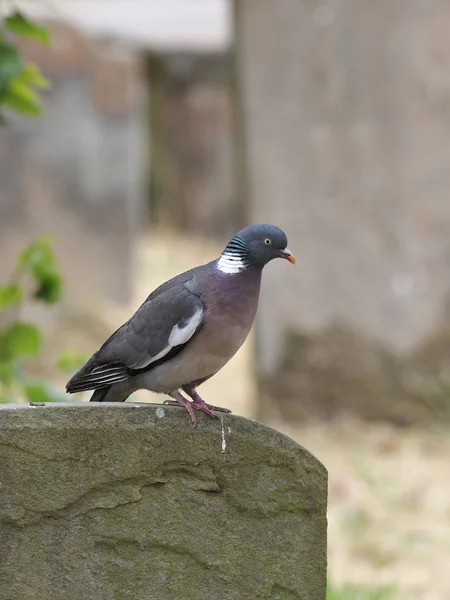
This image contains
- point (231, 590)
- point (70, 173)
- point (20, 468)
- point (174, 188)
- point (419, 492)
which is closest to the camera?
point (20, 468)

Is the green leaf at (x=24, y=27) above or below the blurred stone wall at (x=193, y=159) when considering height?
below

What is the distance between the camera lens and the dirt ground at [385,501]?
357 centimetres

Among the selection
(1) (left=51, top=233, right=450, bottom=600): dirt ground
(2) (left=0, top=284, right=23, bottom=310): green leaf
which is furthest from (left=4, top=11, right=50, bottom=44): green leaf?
(1) (left=51, top=233, right=450, bottom=600): dirt ground

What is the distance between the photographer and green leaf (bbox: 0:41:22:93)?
8.75ft

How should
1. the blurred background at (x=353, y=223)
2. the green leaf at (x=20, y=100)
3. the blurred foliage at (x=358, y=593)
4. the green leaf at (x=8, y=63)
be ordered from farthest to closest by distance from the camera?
the blurred background at (x=353, y=223)
the blurred foliage at (x=358, y=593)
the green leaf at (x=20, y=100)
the green leaf at (x=8, y=63)

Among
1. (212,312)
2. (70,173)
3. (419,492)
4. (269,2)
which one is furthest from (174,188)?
(212,312)

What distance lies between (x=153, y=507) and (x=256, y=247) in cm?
52

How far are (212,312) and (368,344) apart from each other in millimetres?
2810

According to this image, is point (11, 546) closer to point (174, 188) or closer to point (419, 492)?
point (419, 492)

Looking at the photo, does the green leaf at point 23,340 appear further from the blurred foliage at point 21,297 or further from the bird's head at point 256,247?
the bird's head at point 256,247

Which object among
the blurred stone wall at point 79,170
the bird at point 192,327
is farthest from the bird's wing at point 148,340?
the blurred stone wall at point 79,170

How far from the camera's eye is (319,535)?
2.02 metres

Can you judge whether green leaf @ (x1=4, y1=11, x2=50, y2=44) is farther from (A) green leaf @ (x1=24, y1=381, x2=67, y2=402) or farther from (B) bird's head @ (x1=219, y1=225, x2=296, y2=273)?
(B) bird's head @ (x1=219, y1=225, x2=296, y2=273)

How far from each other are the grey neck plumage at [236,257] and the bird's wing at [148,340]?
0.09 metres
